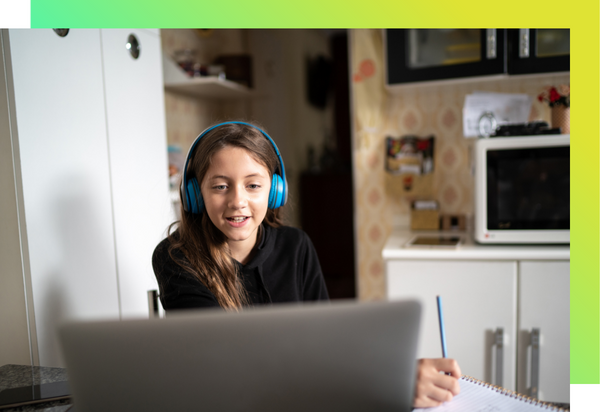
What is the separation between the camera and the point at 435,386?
0.67m

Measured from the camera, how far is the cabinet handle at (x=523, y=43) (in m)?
1.86

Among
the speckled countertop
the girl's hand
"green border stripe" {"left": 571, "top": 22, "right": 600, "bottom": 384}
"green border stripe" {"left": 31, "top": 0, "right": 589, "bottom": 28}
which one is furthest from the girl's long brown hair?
"green border stripe" {"left": 571, "top": 22, "right": 600, "bottom": 384}

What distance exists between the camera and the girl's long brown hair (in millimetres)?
966

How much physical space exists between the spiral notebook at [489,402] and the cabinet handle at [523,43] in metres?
1.69

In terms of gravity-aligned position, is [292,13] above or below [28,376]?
above

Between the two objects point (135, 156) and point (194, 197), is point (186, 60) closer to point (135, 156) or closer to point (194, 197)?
point (135, 156)

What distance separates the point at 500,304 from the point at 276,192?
1.17 metres

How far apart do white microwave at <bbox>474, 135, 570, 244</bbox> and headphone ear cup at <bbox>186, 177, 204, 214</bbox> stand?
1.26 m

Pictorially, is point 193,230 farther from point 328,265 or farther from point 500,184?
→ point 328,265

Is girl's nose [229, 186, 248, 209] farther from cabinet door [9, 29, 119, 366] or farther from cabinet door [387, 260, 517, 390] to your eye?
cabinet door [387, 260, 517, 390]

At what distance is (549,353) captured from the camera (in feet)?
5.61

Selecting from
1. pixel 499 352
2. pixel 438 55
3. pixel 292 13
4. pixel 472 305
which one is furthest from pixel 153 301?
pixel 438 55

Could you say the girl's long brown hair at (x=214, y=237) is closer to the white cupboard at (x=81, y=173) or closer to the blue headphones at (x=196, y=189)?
the blue headphones at (x=196, y=189)

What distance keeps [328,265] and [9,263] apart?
2474 millimetres
